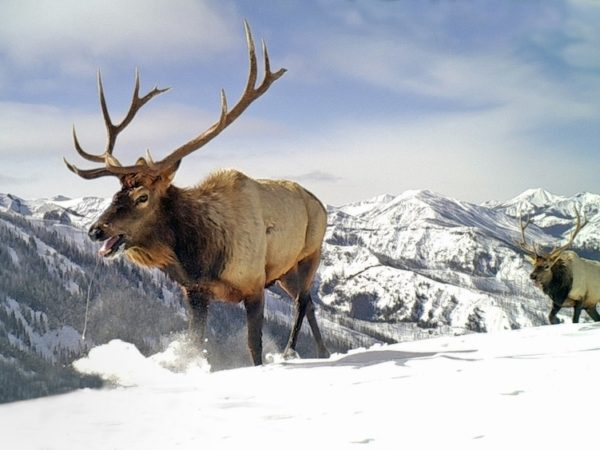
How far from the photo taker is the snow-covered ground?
8.29 ft

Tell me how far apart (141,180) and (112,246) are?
0.90 m

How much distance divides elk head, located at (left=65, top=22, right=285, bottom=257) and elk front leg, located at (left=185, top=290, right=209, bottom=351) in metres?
0.99

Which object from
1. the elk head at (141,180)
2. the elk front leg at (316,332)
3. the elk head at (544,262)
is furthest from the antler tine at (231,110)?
the elk head at (544,262)

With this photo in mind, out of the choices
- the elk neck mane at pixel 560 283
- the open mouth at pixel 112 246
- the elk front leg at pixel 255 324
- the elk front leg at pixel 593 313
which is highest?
the open mouth at pixel 112 246

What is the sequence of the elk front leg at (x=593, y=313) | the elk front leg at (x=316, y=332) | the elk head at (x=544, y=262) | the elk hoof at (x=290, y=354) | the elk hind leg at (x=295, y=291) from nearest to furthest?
1. the elk hoof at (x=290, y=354)
2. the elk hind leg at (x=295, y=291)
3. the elk front leg at (x=316, y=332)
4. the elk head at (x=544, y=262)
5. the elk front leg at (x=593, y=313)

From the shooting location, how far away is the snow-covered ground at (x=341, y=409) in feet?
8.29

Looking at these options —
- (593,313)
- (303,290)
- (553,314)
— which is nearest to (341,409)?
(303,290)

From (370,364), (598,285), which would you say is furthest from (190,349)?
(598,285)

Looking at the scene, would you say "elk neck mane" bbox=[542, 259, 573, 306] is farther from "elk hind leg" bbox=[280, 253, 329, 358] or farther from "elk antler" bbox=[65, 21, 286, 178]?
"elk antler" bbox=[65, 21, 286, 178]

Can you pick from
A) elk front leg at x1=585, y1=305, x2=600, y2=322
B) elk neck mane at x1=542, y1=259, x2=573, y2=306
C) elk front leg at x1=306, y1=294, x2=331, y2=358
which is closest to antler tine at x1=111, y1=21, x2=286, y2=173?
elk front leg at x1=306, y1=294, x2=331, y2=358

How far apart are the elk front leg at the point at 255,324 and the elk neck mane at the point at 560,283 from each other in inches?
433

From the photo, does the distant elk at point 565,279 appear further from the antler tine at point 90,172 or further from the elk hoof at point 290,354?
the antler tine at point 90,172

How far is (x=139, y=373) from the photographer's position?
538 cm

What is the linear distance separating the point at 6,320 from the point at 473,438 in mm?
72000
